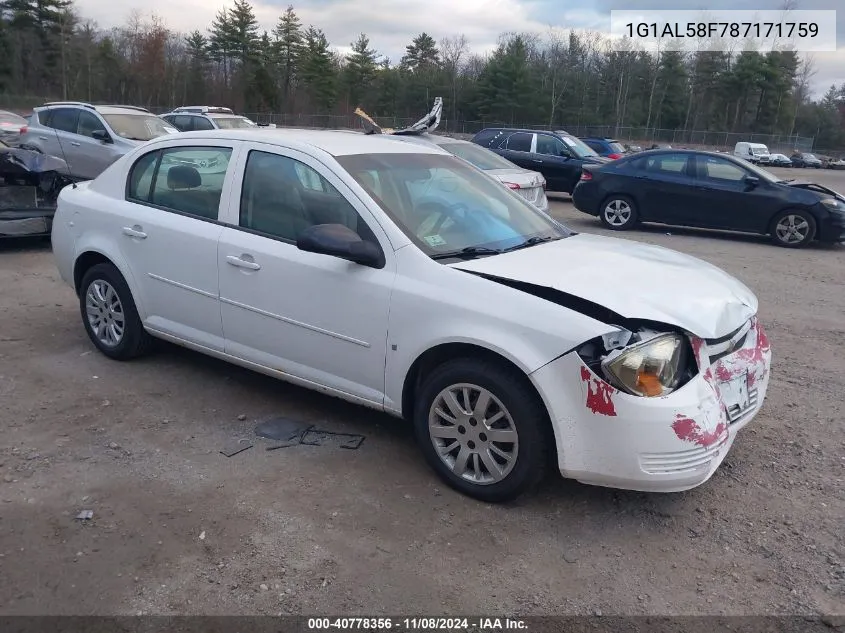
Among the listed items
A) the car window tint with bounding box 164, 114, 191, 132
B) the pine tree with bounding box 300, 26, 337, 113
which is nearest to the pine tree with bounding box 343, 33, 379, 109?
the pine tree with bounding box 300, 26, 337, 113

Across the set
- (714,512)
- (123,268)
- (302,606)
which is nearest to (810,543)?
(714,512)

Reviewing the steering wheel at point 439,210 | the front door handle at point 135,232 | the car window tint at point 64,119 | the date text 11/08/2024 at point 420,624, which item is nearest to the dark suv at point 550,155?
the car window tint at point 64,119

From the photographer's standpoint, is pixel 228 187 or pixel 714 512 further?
pixel 228 187

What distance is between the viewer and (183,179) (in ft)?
15.9

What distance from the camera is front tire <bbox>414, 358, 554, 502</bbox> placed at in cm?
338

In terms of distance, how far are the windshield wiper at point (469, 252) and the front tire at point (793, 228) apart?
979 cm

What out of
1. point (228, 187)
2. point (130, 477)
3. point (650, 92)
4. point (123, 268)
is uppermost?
point (650, 92)

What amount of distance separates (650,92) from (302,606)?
80.7 meters

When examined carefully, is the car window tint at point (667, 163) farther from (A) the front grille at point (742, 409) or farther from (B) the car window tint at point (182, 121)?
(B) the car window tint at point (182, 121)

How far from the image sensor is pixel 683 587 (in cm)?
303

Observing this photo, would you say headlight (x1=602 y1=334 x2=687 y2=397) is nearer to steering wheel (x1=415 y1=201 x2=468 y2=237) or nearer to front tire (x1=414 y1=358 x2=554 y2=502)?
front tire (x1=414 y1=358 x2=554 y2=502)

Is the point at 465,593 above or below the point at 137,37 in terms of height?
below

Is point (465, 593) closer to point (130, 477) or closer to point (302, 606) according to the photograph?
point (302, 606)

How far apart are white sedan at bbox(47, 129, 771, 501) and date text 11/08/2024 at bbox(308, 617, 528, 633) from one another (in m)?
0.79
